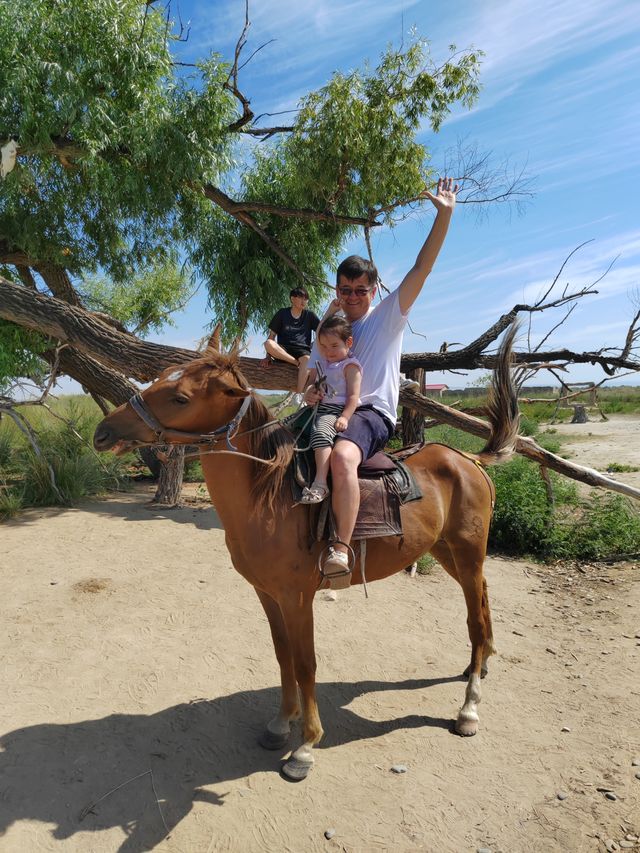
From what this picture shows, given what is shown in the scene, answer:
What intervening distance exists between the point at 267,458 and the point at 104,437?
870 millimetres

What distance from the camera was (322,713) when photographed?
12.1 ft

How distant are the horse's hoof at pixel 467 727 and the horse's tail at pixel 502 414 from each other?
1848mm

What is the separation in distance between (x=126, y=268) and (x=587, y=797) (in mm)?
10852

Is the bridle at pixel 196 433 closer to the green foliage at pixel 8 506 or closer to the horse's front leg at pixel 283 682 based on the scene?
the horse's front leg at pixel 283 682

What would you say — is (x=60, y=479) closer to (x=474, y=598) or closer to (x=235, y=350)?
(x=235, y=350)

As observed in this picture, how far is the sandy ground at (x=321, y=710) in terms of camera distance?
8.82ft

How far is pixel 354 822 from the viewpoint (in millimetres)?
2725

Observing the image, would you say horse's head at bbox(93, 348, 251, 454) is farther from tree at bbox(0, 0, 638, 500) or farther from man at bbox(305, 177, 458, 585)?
tree at bbox(0, 0, 638, 500)

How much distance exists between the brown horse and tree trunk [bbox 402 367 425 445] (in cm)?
434

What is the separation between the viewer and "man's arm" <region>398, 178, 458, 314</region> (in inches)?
116

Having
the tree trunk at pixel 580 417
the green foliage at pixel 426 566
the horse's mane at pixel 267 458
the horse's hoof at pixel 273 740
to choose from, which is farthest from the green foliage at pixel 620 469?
the tree trunk at pixel 580 417

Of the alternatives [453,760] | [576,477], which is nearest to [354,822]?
[453,760]

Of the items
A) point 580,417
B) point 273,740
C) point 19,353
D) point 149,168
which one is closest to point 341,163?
point 149,168

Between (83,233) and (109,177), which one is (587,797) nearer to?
(109,177)
